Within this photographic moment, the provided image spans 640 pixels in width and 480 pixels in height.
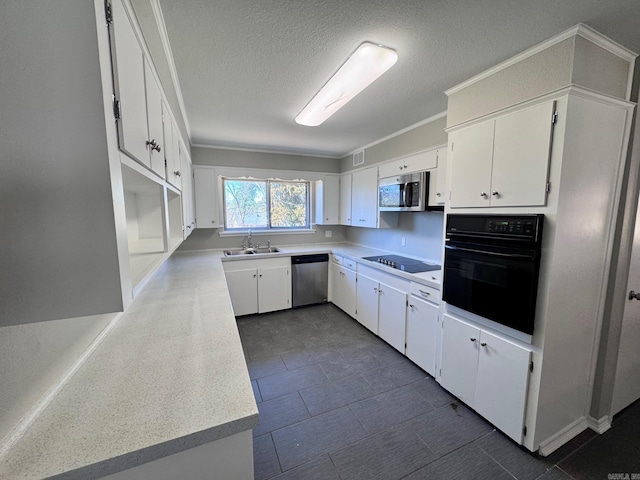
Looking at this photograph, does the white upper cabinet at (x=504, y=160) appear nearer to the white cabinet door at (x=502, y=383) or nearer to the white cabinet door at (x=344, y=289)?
the white cabinet door at (x=502, y=383)

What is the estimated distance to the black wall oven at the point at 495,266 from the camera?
4.93 ft

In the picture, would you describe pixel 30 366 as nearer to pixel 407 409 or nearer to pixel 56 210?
pixel 56 210

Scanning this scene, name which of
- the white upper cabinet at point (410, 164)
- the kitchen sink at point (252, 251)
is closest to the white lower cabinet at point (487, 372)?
the white upper cabinet at point (410, 164)

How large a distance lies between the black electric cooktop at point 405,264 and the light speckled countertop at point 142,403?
71.6 inches

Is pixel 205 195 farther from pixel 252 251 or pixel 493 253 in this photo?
pixel 493 253

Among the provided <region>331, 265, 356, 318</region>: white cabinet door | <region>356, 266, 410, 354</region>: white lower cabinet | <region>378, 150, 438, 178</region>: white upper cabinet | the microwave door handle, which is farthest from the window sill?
the microwave door handle

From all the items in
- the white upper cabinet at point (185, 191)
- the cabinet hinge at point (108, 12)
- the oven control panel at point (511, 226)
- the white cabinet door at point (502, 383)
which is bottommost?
the white cabinet door at point (502, 383)

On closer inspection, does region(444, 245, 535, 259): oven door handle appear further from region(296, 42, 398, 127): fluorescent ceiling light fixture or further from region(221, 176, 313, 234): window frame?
region(221, 176, 313, 234): window frame

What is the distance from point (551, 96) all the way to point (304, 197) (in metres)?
3.46

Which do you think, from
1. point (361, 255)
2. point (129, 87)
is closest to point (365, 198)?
point (361, 255)

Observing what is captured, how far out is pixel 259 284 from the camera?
3650mm

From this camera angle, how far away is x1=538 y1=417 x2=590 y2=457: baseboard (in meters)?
1.60

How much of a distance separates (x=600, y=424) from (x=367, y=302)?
1993 millimetres

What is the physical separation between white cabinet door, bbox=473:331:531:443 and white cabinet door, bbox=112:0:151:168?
7.10 ft
